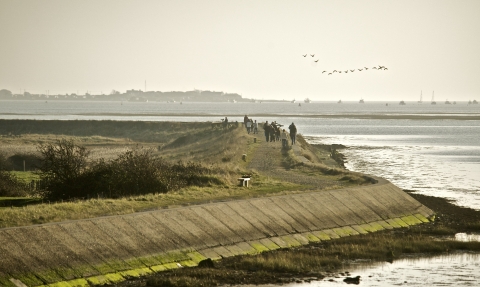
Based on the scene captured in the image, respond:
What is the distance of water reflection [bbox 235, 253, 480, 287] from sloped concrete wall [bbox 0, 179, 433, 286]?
131 inches

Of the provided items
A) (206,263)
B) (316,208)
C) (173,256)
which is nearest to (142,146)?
(316,208)

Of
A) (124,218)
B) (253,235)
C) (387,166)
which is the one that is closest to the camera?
(124,218)

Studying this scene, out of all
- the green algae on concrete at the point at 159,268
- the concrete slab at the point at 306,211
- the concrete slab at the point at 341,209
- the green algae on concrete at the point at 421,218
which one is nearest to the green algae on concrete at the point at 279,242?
the concrete slab at the point at 306,211

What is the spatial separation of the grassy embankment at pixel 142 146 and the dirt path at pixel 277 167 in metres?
0.65

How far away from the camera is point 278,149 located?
183ft

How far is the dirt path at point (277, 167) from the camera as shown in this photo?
1471 inches

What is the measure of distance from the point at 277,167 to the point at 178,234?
20604 millimetres

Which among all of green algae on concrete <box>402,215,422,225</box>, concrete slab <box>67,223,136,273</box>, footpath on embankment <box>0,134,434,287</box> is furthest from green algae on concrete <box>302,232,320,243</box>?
concrete slab <box>67,223,136,273</box>

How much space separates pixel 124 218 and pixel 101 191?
675 cm

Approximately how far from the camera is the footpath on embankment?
20188mm

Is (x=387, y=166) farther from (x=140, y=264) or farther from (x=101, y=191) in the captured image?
(x=140, y=264)

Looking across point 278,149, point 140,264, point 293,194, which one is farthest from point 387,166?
point 140,264

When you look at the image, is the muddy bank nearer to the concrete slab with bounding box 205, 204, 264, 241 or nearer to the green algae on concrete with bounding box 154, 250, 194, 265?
the green algae on concrete with bounding box 154, 250, 194, 265

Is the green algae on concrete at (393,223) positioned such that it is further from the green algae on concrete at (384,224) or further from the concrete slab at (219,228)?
the concrete slab at (219,228)
